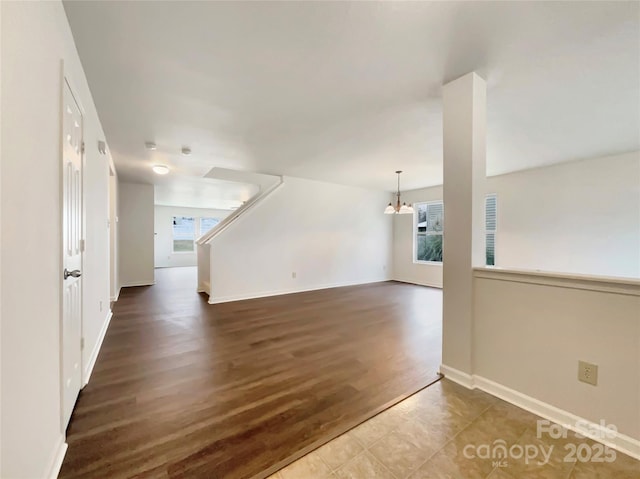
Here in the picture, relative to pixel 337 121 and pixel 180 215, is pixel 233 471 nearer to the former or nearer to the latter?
pixel 337 121

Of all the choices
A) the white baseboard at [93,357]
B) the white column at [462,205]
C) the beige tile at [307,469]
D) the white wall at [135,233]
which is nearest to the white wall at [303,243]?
the white baseboard at [93,357]

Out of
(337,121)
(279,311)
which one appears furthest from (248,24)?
(279,311)

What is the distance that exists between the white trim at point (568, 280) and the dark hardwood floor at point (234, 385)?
999 millimetres

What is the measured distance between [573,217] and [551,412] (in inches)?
151

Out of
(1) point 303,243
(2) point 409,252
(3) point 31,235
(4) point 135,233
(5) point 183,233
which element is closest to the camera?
(3) point 31,235

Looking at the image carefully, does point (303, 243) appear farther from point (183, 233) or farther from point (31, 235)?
point (183, 233)

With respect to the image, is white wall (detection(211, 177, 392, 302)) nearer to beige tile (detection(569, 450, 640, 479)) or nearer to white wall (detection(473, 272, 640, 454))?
white wall (detection(473, 272, 640, 454))

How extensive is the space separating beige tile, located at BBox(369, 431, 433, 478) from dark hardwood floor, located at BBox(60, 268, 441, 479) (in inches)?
8.4

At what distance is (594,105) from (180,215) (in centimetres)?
1191

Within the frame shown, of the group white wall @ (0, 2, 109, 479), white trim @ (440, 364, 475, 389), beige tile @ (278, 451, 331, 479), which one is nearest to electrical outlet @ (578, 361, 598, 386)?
white trim @ (440, 364, 475, 389)

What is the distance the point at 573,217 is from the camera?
426 centimetres

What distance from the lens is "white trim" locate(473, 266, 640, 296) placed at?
1499 millimetres

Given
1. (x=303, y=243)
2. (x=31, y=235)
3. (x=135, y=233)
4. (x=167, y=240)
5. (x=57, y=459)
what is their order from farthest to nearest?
(x=167, y=240)
(x=135, y=233)
(x=303, y=243)
(x=57, y=459)
(x=31, y=235)

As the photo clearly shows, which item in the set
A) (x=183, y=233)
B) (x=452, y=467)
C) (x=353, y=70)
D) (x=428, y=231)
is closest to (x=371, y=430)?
(x=452, y=467)
